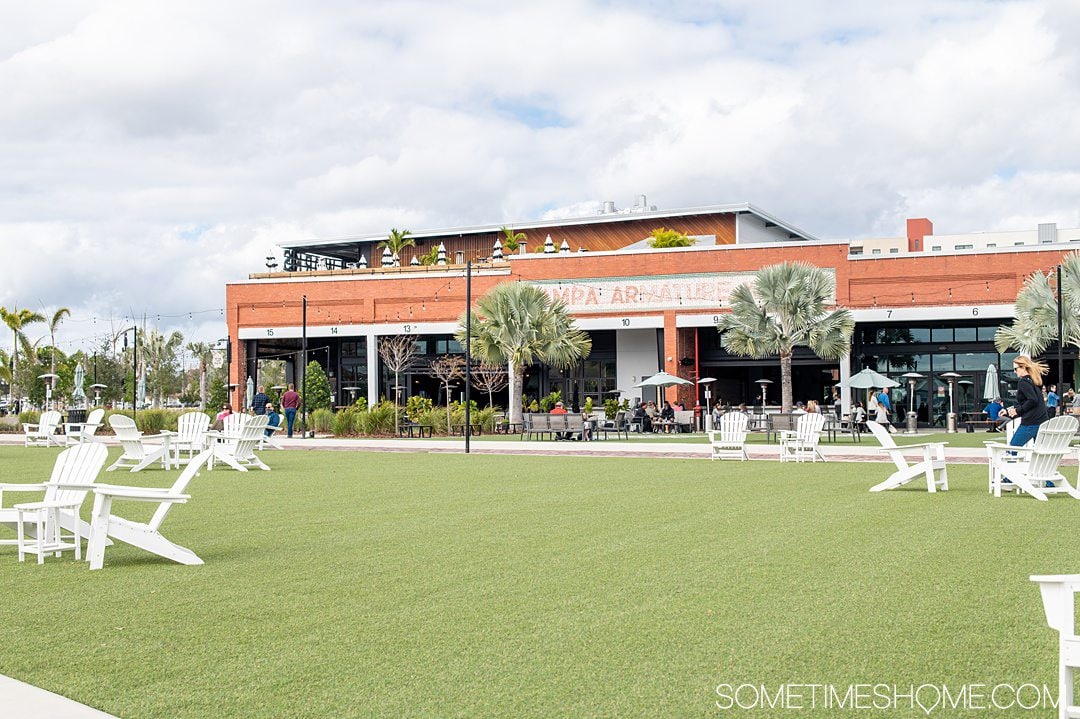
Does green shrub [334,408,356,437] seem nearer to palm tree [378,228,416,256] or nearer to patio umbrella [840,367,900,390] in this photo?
patio umbrella [840,367,900,390]

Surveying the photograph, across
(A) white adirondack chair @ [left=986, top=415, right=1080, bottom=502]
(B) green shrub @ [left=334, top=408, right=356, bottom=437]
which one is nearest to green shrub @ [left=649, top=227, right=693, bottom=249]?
(B) green shrub @ [left=334, top=408, right=356, bottom=437]

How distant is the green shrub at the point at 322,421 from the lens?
123ft

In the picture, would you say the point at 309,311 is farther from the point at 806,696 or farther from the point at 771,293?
the point at 806,696

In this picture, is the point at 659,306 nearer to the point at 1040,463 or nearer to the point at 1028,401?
the point at 1028,401

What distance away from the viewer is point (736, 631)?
638 centimetres

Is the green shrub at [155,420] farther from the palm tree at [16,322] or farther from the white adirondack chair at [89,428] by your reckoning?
the palm tree at [16,322]

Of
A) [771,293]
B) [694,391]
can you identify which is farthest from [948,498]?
[694,391]

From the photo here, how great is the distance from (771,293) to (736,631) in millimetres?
35954

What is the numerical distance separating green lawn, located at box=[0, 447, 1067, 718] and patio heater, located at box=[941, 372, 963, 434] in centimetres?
2890

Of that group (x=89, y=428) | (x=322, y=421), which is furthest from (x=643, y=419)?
(x=89, y=428)

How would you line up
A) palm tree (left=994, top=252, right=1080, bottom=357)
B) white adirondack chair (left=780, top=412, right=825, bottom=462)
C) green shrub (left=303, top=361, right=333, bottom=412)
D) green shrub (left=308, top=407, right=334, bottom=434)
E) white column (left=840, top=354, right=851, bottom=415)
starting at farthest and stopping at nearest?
green shrub (left=303, top=361, right=333, bottom=412) → white column (left=840, top=354, right=851, bottom=415) → palm tree (left=994, top=252, right=1080, bottom=357) → green shrub (left=308, top=407, right=334, bottom=434) → white adirondack chair (left=780, top=412, right=825, bottom=462)

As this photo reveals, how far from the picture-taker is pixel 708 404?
1832 inches

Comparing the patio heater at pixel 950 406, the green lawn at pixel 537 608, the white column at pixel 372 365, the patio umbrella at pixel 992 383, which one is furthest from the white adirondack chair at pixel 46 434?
the patio umbrella at pixel 992 383

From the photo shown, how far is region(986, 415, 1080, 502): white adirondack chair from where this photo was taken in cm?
1378
